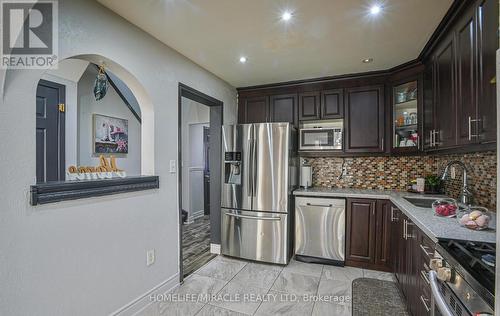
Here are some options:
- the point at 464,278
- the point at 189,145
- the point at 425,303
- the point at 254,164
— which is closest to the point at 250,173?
the point at 254,164

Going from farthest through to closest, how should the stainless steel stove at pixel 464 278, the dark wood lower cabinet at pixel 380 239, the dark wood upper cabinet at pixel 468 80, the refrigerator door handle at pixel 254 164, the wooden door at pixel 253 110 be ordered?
the wooden door at pixel 253 110 < the refrigerator door handle at pixel 254 164 < the dark wood lower cabinet at pixel 380 239 < the dark wood upper cabinet at pixel 468 80 < the stainless steel stove at pixel 464 278

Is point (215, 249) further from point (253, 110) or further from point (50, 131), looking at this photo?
point (50, 131)

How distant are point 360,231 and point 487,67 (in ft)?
6.76

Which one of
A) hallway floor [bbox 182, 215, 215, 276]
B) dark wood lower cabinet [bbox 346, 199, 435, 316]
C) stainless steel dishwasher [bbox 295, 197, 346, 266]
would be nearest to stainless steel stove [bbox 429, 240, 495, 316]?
dark wood lower cabinet [bbox 346, 199, 435, 316]

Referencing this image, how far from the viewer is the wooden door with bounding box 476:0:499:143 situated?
1317 millimetres

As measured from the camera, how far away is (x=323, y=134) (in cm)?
332

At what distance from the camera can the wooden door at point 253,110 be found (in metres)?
3.68

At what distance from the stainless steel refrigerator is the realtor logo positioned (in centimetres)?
204

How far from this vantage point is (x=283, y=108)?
141 inches

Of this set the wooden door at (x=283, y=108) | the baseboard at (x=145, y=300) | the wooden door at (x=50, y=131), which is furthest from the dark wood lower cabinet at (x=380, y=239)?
the wooden door at (x=50, y=131)

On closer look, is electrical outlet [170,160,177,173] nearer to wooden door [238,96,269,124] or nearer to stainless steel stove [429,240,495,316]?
wooden door [238,96,269,124]

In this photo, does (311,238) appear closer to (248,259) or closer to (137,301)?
(248,259)

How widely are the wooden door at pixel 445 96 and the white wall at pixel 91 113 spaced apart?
388 centimetres

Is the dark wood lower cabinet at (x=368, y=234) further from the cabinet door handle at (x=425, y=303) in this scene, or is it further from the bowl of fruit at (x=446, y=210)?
the cabinet door handle at (x=425, y=303)
